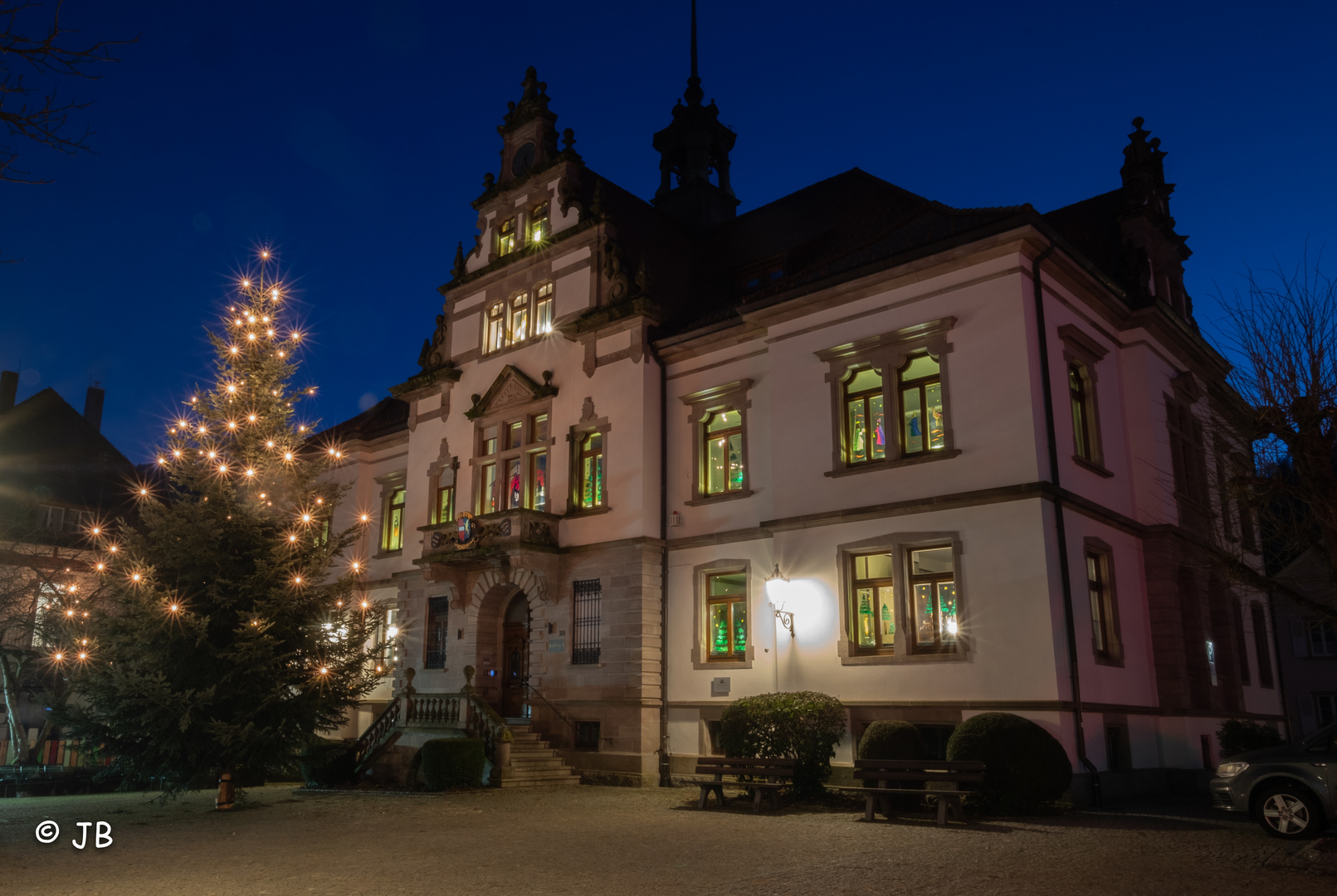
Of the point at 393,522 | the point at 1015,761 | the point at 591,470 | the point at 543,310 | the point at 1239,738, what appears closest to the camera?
the point at 1015,761

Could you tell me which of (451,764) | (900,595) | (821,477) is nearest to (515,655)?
(451,764)

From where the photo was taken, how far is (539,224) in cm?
2861

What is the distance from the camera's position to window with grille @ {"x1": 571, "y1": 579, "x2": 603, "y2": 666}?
24.3 metres

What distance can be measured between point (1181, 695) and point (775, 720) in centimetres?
874

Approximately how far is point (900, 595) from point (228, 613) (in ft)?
40.7

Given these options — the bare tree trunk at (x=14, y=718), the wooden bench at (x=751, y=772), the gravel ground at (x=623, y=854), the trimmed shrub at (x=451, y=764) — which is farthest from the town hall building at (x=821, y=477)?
the bare tree trunk at (x=14, y=718)

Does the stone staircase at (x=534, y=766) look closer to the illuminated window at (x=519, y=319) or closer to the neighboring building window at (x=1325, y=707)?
the illuminated window at (x=519, y=319)

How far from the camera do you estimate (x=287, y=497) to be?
19016mm

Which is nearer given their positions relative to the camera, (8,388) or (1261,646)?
(1261,646)

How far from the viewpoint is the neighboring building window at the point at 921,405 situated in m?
20.0

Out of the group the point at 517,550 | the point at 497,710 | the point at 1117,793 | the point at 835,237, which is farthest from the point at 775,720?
the point at 835,237

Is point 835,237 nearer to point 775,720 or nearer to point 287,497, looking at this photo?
point 775,720

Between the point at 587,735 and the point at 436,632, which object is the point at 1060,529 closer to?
the point at 587,735

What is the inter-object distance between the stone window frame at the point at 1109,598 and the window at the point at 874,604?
3.68m
